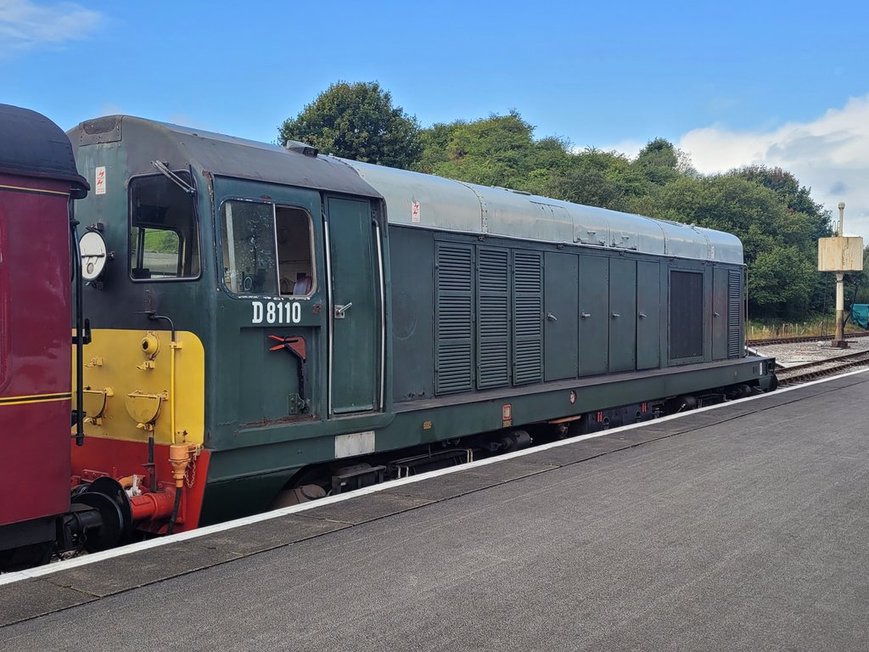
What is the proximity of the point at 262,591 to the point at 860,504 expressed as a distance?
4.57 metres

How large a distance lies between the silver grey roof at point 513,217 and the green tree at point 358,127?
999 inches

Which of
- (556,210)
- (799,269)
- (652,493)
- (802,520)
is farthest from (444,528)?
→ (799,269)

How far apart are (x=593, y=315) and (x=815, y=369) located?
11.4 m

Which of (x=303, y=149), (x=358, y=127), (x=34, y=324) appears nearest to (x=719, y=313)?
(x=303, y=149)

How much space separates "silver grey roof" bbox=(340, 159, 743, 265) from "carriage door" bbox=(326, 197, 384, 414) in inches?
29.6

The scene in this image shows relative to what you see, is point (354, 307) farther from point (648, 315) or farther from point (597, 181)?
point (597, 181)

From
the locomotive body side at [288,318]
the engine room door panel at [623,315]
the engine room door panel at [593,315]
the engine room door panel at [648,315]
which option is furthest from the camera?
the engine room door panel at [648,315]

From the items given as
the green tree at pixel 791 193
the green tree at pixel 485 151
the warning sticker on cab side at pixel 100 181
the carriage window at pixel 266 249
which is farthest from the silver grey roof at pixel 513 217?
the green tree at pixel 791 193

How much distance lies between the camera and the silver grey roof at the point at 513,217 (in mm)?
7230

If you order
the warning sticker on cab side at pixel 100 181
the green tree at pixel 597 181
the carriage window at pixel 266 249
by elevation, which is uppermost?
the green tree at pixel 597 181

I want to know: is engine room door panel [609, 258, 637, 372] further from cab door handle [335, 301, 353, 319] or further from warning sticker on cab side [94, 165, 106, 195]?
warning sticker on cab side [94, 165, 106, 195]

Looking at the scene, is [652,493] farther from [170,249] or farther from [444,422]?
[170,249]

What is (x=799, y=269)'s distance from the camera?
142 ft

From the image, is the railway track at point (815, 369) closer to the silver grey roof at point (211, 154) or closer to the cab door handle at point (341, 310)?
the cab door handle at point (341, 310)
